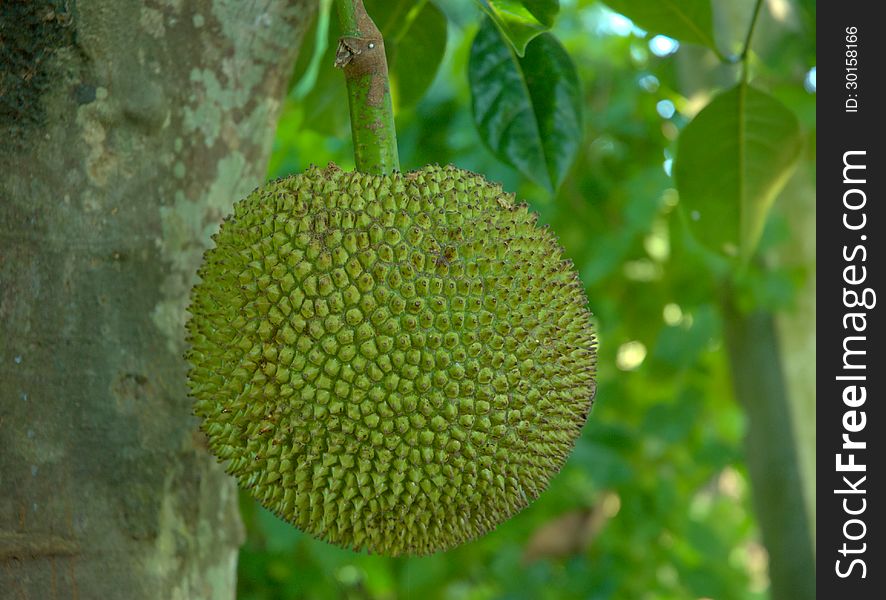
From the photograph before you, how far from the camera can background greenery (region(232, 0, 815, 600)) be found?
6.13 ft

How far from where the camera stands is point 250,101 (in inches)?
38.3

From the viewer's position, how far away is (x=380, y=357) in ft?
2.60

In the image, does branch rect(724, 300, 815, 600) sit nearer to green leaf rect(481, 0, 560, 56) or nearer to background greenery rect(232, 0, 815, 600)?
background greenery rect(232, 0, 815, 600)

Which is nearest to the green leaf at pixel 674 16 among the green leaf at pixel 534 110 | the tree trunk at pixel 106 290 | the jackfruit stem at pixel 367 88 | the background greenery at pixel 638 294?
the green leaf at pixel 534 110

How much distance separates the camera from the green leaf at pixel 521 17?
2.80ft

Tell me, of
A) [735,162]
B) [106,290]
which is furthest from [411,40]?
[106,290]

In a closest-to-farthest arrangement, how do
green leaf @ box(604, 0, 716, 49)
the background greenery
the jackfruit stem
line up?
the jackfruit stem < green leaf @ box(604, 0, 716, 49) < the background greenery

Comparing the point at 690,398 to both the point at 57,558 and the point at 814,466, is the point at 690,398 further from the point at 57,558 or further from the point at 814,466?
the point at 57,558

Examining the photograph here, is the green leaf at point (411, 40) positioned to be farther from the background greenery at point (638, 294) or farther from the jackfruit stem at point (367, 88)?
the jackfruit stem at point (367, 88)

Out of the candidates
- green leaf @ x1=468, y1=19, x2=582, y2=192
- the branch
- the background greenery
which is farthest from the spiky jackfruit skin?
the branch

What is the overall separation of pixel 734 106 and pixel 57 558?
3.37ft

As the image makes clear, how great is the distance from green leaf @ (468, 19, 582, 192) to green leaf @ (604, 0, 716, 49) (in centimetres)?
10

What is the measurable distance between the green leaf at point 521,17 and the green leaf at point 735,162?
0.49 metres
